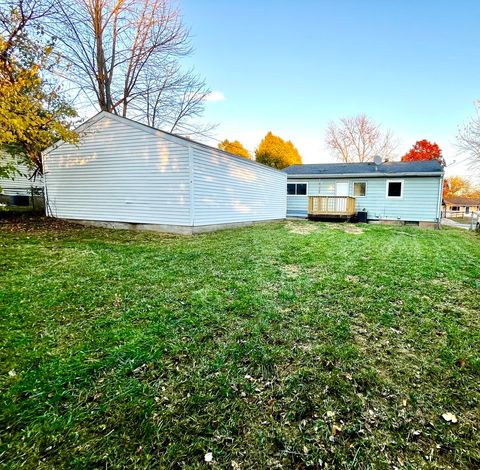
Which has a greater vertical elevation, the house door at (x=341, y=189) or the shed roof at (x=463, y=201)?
the house door at (x=341, y=189)

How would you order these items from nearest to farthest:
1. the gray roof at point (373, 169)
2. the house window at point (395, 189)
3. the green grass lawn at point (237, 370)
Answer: the green grass lawn at point (237, 370), the gray roof at point (373, 169), the house window at point (395, 189)

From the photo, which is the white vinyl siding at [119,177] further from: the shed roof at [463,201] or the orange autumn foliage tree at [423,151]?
the shed roof at [463,201]

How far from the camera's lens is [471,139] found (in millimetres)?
17328

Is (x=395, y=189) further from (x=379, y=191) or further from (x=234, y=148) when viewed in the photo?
(x=234, y=148)

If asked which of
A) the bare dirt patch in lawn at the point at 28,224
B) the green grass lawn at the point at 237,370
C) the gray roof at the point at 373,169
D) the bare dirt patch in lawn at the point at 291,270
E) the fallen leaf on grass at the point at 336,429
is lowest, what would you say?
the fallen leaf on grass at the point at 336,429

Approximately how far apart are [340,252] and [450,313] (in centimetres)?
323

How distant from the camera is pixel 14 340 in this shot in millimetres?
2402

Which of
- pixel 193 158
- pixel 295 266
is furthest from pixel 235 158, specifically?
pixel 295 266

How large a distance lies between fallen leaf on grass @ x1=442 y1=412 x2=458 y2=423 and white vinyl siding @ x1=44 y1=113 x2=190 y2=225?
7.92 m

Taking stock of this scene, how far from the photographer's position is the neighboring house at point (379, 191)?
1370 cm

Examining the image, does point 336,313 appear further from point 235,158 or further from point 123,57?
point 123,57

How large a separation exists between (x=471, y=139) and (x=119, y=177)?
2167 cm

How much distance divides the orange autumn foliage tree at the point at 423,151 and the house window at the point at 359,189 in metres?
26.6

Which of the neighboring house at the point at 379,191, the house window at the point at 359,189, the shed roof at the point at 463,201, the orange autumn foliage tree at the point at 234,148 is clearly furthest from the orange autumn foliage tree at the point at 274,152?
the shed roof at the point at 463,201
